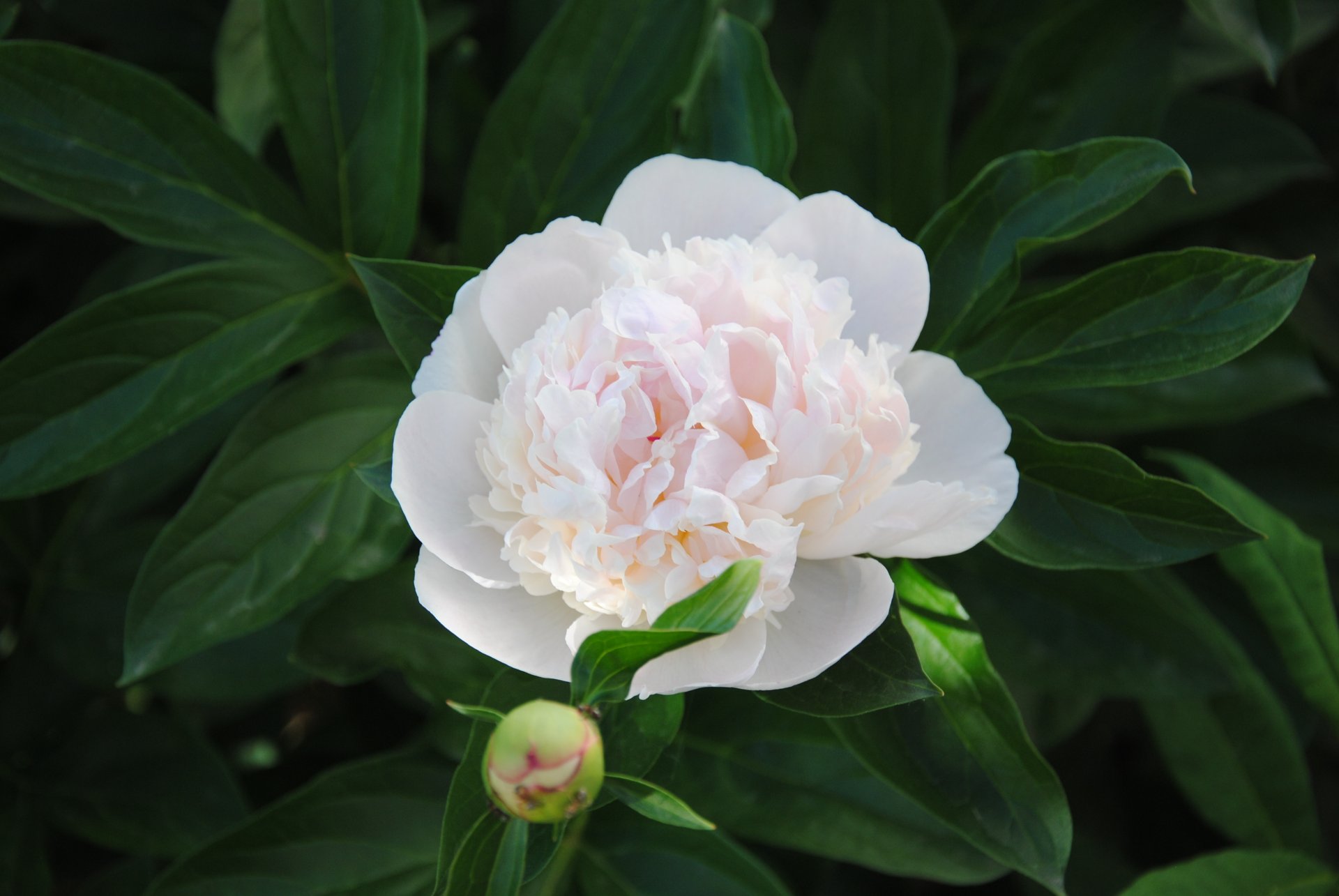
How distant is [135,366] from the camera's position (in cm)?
86

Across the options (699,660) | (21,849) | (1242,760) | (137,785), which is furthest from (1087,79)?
(21,849)

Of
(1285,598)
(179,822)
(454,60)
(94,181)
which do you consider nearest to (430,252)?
(454,60)

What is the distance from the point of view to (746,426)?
605mm

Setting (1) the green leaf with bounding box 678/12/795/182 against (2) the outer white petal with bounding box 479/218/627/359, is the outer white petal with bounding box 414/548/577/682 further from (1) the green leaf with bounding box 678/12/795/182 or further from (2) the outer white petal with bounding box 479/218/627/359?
(1) the green leaf with bounding box 678/12/795/182

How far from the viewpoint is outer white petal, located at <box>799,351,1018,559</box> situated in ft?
1.89

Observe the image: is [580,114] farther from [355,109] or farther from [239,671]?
[239,671]

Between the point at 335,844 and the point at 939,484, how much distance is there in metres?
0.62

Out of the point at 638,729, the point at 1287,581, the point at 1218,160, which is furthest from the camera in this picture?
the point at 1218,160

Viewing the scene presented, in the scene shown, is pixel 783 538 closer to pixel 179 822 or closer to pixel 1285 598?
pixel 1285 598

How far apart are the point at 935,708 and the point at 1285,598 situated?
41 centimetres

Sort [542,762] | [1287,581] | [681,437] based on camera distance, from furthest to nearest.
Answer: [1287,581]
[681,437]
[542,762]

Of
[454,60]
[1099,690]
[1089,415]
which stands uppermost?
[454,60]

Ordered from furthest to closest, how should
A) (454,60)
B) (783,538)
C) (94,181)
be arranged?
(454,60)
(94,181)
(783,538)

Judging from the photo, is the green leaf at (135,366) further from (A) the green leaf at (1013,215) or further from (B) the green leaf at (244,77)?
(A) the green leaf at (1013,215)
